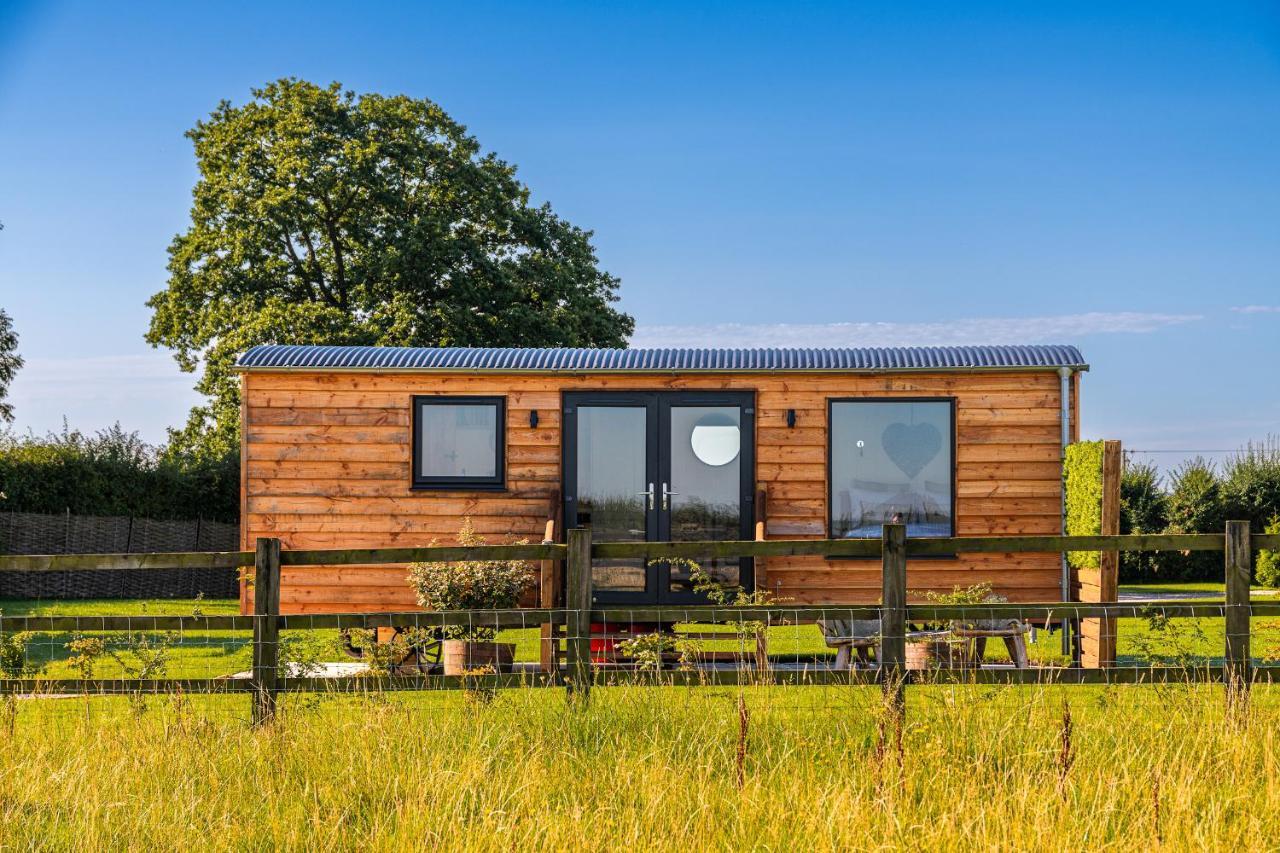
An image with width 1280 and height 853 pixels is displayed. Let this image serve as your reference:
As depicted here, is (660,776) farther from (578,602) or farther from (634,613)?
(578,602)

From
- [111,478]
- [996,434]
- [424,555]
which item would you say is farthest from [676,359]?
[111,478]

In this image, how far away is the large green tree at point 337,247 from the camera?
21578 mm

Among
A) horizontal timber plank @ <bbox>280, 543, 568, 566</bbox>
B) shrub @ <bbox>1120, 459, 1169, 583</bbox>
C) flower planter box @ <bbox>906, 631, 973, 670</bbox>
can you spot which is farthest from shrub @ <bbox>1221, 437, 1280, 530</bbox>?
horizontal timber plank @ <bbox>280, 543, 568, 566</bbox>

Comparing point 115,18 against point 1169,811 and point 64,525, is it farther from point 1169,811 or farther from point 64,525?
point 1169,811

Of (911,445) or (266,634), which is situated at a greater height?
(911,445)

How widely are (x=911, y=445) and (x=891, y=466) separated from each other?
0.25 metres

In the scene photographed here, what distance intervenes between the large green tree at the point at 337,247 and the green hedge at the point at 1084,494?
43.2ft

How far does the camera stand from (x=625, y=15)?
1544 centimetres

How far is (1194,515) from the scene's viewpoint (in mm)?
20688

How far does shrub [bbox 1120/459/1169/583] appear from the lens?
20.5 metres

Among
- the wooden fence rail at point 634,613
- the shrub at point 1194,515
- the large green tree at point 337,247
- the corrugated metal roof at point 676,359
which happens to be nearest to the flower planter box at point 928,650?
the wooden fence rail at point 634,613

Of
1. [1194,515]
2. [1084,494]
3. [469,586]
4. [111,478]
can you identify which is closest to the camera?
[469,586]

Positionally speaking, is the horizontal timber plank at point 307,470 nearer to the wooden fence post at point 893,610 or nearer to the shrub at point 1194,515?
the wooden fence post at point 893,610

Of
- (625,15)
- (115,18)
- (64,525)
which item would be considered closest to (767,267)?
(625,15)
